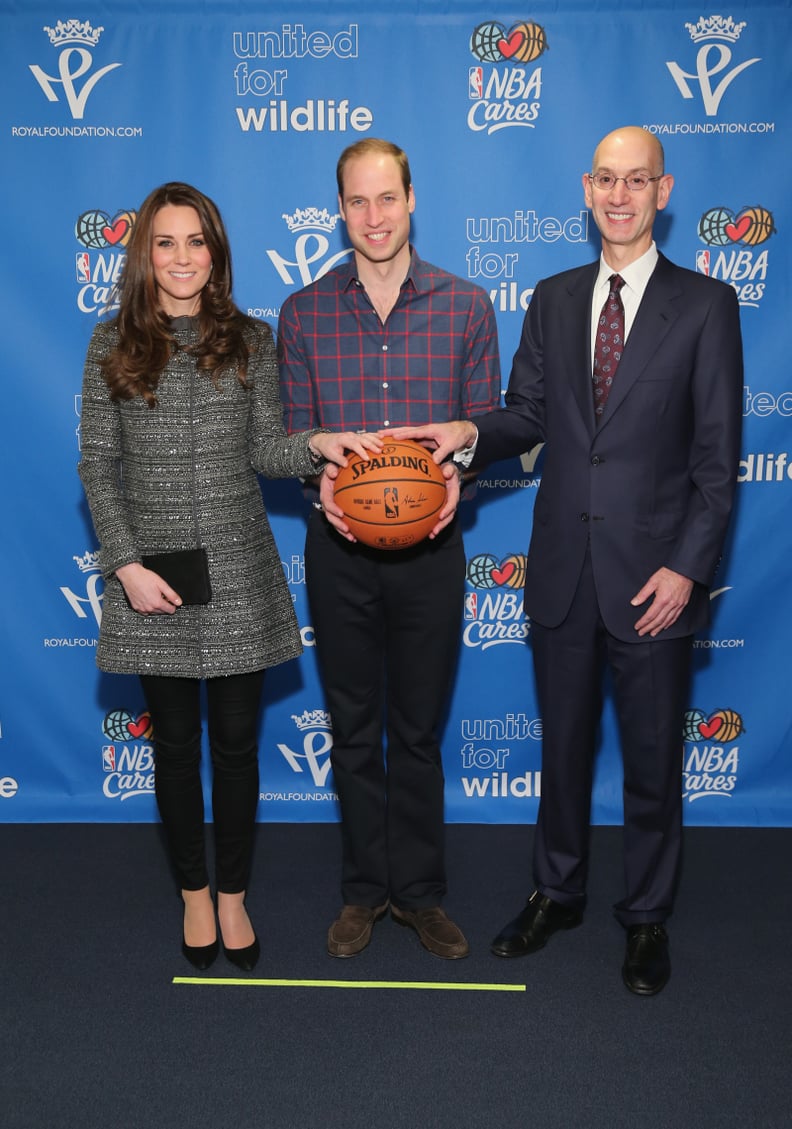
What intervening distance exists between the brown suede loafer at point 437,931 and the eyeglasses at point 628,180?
73.2 inches

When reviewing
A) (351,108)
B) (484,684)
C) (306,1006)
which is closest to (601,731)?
(484,684)

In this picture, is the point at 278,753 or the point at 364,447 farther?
the point at 278,753

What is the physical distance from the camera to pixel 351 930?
106 inches

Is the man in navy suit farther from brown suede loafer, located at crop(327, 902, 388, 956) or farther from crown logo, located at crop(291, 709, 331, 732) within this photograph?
crown logo, located at crop(291, 709, 331, 732)

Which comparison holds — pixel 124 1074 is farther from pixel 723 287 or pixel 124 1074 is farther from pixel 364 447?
pixel 723 287

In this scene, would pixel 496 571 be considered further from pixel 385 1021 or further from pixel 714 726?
pixel 385 1021

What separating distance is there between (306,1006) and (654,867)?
92cm

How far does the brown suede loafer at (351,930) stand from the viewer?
105 inches

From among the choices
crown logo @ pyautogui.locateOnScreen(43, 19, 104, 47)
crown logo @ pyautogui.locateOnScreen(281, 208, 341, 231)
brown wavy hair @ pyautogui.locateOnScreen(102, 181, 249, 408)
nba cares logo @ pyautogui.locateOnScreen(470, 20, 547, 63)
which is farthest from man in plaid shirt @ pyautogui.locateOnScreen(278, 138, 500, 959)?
crown logo @ pyautogui.locateOnScreen(43, 19, 104, 47)

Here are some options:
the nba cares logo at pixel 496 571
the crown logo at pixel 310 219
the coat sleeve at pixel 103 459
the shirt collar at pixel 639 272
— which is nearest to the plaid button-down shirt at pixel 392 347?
the shirt collar at pixel 639 272

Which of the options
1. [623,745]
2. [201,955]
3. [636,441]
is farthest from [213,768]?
[636,441]

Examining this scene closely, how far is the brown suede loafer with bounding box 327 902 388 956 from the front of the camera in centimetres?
267

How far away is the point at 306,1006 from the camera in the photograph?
8.03ft

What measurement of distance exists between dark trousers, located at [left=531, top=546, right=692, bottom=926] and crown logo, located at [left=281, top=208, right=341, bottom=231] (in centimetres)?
152
